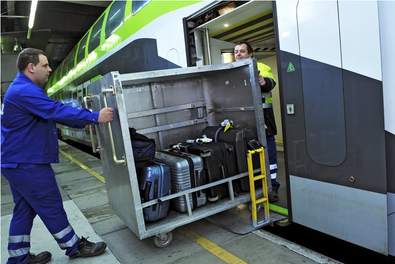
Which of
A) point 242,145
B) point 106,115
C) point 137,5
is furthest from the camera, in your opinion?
point 137,5

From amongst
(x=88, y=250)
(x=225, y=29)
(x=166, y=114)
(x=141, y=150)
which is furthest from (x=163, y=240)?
(x=225, y=29)

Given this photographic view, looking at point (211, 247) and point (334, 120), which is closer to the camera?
point (334, 120)

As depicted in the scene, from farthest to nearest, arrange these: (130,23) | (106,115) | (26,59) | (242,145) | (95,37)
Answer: (95,37), (130,23), (242,145), (26,59), (106,115)

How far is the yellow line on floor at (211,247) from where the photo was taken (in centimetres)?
259

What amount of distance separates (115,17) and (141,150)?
439cm

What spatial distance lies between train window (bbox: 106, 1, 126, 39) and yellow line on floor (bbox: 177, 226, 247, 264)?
13.9ft

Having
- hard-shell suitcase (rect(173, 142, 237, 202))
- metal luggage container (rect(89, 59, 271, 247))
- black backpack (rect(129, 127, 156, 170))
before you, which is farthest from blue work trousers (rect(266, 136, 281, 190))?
black backpack (rect(129, 127, 156, 170))

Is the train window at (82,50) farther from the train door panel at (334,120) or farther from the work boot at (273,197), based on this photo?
the train door panel at (334,120)

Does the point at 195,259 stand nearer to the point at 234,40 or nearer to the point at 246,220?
the point at 246,220

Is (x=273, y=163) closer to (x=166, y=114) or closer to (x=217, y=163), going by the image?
(x=217, y=163)

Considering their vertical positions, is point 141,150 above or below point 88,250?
above

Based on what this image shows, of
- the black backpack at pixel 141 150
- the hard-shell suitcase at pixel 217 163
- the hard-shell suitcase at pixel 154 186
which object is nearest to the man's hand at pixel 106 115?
the black backpack at pixel 141 150

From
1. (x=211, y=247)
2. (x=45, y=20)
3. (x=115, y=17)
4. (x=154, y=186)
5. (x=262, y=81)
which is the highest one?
(x=45, y=20)

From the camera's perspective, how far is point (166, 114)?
3.87 meters
